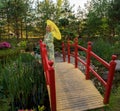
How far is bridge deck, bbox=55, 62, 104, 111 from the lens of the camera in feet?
16.0

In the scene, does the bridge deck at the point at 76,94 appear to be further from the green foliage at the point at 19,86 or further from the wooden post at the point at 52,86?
the green foliage at the point at 19,86

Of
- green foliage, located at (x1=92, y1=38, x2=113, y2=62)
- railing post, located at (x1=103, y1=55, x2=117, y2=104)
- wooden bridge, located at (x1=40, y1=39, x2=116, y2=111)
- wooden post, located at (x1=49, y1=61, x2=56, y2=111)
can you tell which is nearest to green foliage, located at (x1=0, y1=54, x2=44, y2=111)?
wooden bridge, located at (x1=40, y1=39, x2=116, y2=111)

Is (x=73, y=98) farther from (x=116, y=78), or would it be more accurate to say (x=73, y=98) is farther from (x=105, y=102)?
(x=116, y=78)

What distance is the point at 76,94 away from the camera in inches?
209

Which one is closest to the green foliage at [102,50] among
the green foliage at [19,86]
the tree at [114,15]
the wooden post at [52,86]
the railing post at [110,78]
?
the tree at [114,15]

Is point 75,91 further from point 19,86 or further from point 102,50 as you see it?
point 102,50

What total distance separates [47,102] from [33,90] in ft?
1.52

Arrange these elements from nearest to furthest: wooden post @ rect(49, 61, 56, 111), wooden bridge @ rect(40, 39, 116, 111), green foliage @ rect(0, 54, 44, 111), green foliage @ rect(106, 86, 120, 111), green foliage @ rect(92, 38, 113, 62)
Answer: wooden post @ rect(49, 61, 56, 111) < wooden bridge @ rect(40, 39, 116, 111) < green foliage @ rect(106, 86, 120, 111) < green foliage @ rect(0, 54, 44, 111) < green foliage @ rect(92, 38, 113, 62)

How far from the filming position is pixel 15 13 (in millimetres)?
15641

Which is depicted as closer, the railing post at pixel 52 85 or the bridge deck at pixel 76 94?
the railing post at pixel 52 85

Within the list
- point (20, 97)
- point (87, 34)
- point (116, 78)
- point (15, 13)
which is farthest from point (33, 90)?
point (87, 34)

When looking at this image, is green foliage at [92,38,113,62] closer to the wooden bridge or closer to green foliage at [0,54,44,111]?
the wooden bridge

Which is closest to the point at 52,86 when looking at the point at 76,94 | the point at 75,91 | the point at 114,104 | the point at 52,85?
the point at 52,85

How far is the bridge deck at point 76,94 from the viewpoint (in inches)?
192
